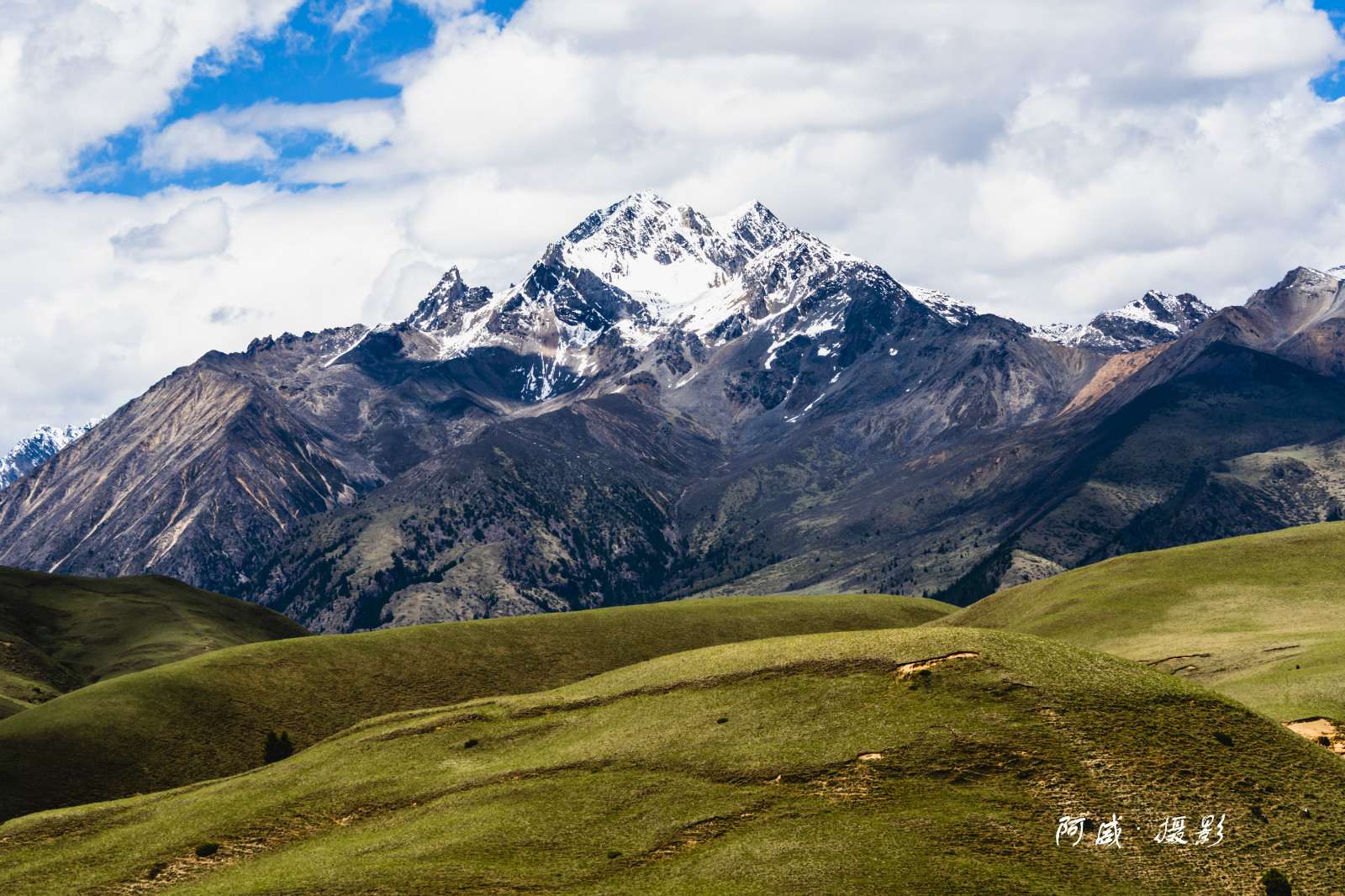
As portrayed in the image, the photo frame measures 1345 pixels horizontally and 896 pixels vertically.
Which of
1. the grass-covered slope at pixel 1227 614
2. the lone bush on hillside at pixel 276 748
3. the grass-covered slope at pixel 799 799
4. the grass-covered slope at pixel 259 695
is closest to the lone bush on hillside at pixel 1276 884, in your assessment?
the grass-covered slope at pixel 799 799

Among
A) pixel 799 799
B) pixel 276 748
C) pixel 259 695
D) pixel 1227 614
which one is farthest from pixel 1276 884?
pixel 259 695

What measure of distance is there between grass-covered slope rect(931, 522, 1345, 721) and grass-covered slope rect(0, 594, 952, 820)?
63.4m

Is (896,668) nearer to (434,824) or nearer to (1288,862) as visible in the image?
(1288,862)

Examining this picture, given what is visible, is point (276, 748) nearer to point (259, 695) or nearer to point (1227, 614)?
point (259, 695)

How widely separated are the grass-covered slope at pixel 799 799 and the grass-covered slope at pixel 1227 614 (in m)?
27.2

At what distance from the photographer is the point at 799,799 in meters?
72.2

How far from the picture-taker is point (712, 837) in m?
69.4

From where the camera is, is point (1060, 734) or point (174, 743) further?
point (174, 743)

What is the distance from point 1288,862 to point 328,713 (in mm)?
116950

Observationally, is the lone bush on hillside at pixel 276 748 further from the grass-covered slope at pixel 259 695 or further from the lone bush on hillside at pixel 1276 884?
the lone bush on hillside at pixel 1276 884

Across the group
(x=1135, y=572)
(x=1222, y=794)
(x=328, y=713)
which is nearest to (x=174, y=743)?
(x=328, y=713)

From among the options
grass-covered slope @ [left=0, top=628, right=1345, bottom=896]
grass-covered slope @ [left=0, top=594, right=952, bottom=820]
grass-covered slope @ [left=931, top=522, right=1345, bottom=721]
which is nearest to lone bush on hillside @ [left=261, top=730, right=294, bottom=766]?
grass-covered slope @ [left=0, top=594, right=952, bottom=820]

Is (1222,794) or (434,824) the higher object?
(434,824)

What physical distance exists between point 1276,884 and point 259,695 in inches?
4892
